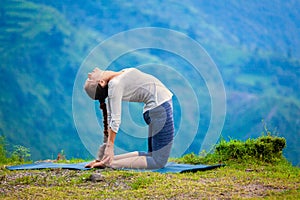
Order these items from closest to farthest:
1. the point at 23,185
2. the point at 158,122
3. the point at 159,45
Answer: the point at 23,185, the point at 158,122, the point at 159,45

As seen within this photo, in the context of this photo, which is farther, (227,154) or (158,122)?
(227,154)

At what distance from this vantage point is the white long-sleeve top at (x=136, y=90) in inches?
215

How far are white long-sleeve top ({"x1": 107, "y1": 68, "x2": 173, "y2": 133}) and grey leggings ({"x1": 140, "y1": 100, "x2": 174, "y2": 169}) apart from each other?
0.08 metres

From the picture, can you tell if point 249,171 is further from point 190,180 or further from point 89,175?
point 89,175

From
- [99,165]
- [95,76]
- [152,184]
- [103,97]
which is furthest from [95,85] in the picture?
[152,184]

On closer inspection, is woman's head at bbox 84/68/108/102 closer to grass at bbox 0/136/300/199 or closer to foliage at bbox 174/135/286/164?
grass at bbox 0/136/300/199

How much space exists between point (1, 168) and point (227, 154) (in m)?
3.00

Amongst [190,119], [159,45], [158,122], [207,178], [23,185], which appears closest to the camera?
[23,185]

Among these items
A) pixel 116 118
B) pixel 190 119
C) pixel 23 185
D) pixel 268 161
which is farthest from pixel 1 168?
pixel 268 161

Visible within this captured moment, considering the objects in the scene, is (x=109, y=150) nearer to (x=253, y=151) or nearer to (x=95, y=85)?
(x=95, y=85)

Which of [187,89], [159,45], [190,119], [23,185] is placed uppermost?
[159,45]

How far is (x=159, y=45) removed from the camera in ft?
21.6

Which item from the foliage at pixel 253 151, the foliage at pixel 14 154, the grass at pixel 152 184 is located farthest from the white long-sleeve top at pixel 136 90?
the foliage at pixel 14 154

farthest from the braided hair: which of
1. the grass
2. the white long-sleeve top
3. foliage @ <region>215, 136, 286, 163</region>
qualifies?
foliage @ <region>215, 136, 286, 163</region>
